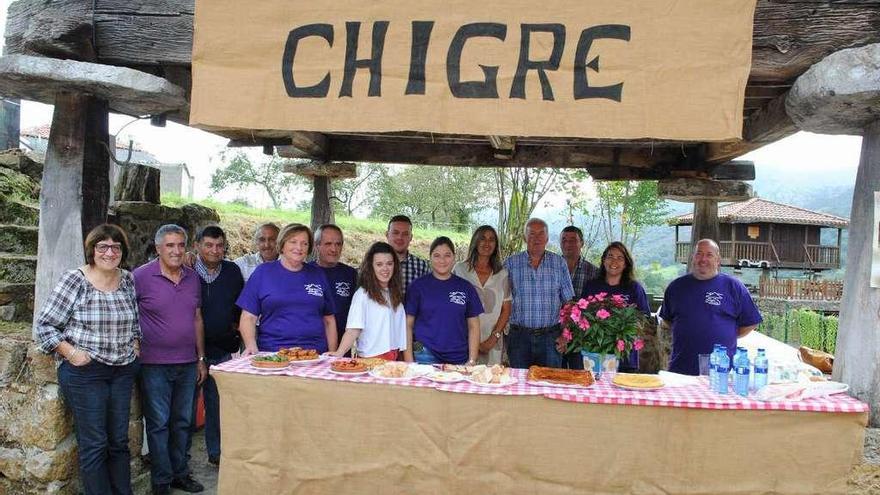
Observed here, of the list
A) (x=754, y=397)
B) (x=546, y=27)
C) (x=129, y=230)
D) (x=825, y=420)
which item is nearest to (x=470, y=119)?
(x=546, y=27)

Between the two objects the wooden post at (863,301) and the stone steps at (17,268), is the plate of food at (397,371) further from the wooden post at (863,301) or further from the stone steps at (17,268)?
the stone steps at (17,268)

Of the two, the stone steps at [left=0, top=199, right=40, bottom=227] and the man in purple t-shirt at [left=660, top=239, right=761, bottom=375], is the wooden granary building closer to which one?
the man in purple t-shirt at [left=660, top=239, right=761, bottom=375]

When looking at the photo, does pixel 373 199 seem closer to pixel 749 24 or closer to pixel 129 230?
pixel 129 230

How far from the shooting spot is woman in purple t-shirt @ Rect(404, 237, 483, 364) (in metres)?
4.22

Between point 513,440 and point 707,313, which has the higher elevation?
point 707,313

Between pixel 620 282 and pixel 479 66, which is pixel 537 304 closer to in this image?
pixel 620 282

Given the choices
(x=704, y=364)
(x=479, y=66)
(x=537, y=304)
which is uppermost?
(x=479, y=66)

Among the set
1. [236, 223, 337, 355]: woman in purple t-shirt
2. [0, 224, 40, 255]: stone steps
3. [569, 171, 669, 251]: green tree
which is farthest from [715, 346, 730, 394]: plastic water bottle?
[569, 171, 669, 251]: green tree

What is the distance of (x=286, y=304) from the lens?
13.1 feet

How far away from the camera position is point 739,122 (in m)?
3.10

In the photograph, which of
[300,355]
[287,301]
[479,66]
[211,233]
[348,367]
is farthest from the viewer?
[211,233]

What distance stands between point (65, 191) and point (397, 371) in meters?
2.47

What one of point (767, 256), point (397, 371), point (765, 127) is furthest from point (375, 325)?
point (767, 256)

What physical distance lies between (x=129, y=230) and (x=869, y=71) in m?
6.19
